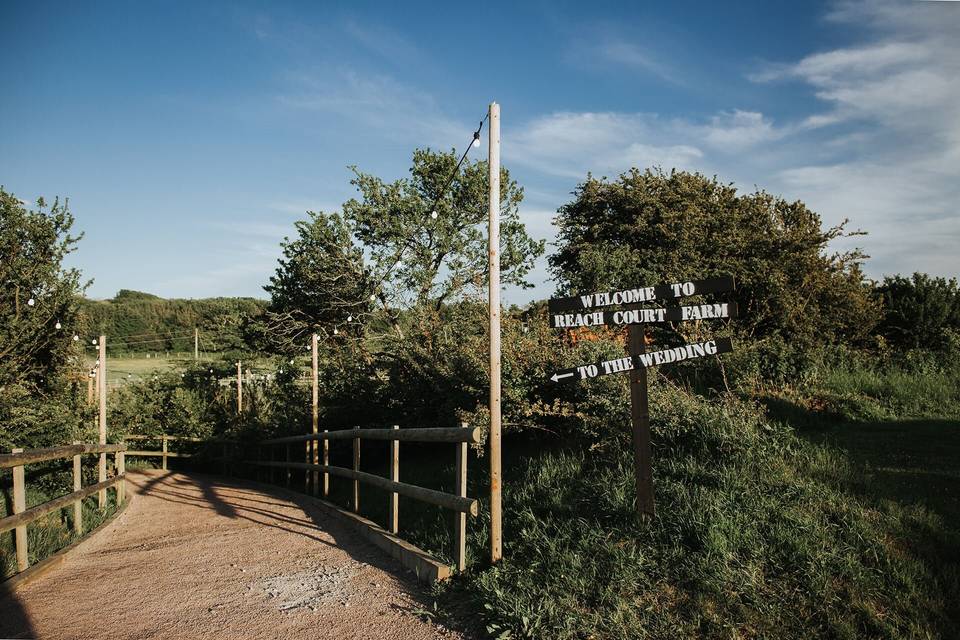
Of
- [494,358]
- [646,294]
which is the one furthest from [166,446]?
[646,294]

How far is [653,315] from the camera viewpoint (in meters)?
5.26

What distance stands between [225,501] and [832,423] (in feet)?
31.6

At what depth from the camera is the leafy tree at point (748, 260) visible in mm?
17547

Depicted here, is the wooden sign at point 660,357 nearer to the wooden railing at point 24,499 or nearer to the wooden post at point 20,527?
the wooden railing at point 24,499

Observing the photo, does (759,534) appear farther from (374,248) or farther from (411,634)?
(374,248)

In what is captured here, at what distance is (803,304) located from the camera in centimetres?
1781

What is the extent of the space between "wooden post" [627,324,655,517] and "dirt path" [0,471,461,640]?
1.77m

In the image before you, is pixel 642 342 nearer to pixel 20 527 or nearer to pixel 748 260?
pixel 20 527

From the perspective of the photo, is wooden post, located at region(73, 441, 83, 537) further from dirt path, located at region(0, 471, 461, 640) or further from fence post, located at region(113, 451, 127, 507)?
fence post, located at region(113, 451, 127, 507)

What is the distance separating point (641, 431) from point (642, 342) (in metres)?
0.71

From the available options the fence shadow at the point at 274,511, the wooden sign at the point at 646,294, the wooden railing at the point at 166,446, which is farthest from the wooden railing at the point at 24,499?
the wooden railing at the point at 166,446

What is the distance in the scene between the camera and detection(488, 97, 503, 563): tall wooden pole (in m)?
5.19

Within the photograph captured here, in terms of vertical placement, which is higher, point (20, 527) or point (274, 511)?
point (20, 527)

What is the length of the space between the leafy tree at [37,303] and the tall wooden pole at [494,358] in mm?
13845
